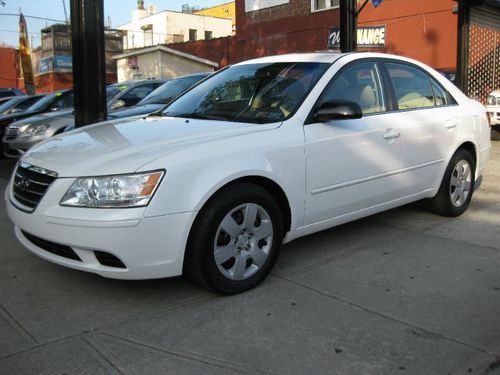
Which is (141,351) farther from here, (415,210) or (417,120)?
(415,210)

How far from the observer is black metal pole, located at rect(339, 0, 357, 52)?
28.7 feet

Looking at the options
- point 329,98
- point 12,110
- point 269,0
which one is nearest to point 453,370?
point 329,98

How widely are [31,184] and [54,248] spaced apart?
0.46 meters

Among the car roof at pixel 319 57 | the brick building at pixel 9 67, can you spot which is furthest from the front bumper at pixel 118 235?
the brick building at pixel 9 67

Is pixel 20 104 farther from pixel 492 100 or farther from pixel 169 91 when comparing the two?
pixel 492 100

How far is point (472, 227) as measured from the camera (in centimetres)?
538

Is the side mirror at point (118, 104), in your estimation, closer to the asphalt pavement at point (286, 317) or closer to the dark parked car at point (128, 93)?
the dark parked car at point (128, 93)

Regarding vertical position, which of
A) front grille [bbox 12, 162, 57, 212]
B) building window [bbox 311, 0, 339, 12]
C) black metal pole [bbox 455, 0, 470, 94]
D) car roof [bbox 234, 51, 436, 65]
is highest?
building window [bbox 311, 0, 339, 12]

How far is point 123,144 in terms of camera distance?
3.67m

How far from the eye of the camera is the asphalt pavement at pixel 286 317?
2895 millimetres

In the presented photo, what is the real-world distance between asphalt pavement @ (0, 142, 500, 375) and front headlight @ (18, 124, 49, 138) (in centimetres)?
480

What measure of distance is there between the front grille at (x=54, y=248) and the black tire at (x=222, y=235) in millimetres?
709

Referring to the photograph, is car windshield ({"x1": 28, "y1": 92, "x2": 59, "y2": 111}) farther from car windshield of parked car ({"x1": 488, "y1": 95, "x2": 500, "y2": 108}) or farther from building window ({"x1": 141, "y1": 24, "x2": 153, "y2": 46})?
building window ({"x1": 141, "y1": 24, "x2": 153, "y2": 46})

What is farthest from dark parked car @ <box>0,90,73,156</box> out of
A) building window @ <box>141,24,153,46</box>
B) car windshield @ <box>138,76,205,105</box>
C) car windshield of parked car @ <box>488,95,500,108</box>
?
building window @ <box>141,24,153,46</box>
